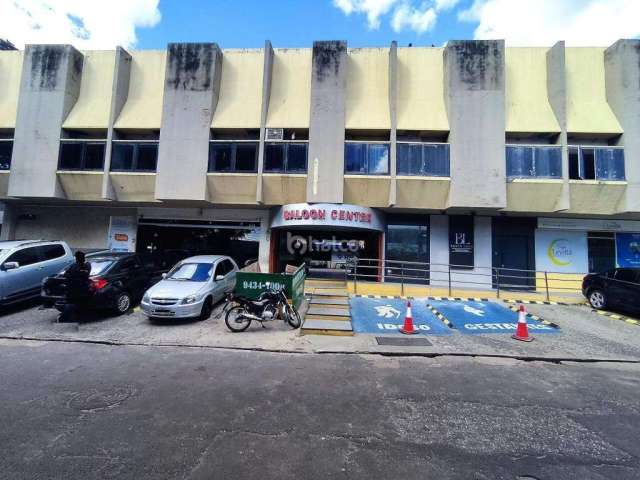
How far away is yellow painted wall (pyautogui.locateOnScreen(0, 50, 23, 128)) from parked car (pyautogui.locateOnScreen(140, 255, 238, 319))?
44.9 ft

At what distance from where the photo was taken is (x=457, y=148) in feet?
44.3

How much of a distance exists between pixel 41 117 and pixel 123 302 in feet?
38.1

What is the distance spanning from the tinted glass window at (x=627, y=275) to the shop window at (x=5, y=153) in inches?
1000

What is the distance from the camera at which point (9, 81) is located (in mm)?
15531

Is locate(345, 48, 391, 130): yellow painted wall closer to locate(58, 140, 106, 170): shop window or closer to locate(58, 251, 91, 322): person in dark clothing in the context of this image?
locate(58, 251, 91, 322): person in dark clothing

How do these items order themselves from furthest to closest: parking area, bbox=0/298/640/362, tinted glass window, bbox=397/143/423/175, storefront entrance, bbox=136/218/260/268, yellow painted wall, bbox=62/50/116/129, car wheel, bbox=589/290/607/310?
storefront entrance, bbox=136/218/260/268 < yellow painted wall, bbox=62/50/116/129 < tinted glass window, bbox=397/143/423/175 < car wheel, bbox=589/290/607/310 < parking area, bbox=0/298/640/362

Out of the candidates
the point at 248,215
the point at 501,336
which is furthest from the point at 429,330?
the point at 248,215

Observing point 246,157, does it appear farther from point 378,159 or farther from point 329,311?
point 329,311

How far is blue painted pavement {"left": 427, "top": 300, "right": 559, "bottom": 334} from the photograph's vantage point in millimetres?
8523

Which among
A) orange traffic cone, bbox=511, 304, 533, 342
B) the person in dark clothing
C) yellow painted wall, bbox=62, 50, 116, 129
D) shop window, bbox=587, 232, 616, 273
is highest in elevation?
yellow painted wall, bbox=62, 50, 116, 129

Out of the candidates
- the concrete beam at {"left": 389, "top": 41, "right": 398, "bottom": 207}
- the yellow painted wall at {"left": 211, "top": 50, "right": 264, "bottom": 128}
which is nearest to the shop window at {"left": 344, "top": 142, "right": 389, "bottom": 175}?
the concrete beam at {"left": 389, "top": 41, "right": 398, "bottom": 207}

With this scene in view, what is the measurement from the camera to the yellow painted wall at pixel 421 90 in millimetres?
13875

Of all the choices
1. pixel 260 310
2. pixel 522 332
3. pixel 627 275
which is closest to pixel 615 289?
pixel 627 275

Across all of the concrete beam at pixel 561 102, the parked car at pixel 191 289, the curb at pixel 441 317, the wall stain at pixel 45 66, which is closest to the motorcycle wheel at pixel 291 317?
the parked car at pixel 191 289
